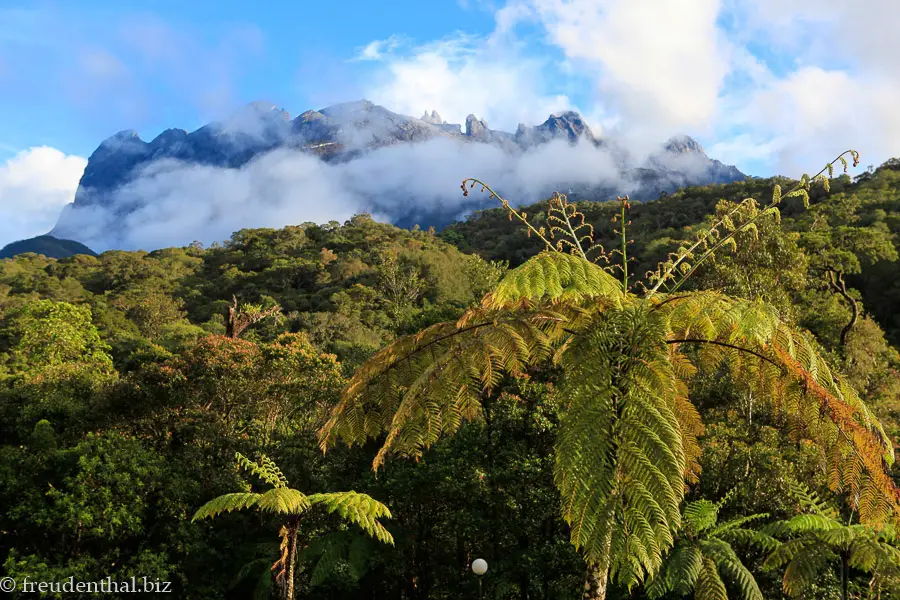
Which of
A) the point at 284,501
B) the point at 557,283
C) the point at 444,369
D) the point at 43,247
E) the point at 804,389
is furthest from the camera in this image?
the point at 43,247

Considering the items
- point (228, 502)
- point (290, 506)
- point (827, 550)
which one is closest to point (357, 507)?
point (290, 506)

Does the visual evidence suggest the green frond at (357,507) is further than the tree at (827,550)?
Yes

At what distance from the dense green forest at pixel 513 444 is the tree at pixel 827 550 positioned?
28mm

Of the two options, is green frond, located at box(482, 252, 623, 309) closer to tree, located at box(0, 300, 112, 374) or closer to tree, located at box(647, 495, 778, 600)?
tree, located at box(647, 495, 778, 600)

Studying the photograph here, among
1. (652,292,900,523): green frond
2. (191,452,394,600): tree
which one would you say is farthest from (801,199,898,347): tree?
(652,292,900,523): green frond

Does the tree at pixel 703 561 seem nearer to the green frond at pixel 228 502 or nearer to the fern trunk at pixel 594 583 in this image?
the fern trunk at pixel 594 583

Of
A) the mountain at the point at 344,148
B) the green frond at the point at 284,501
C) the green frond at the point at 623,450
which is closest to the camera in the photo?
the green frond at the point at 623,450

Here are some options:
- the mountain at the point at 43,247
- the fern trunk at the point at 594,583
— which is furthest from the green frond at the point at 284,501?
the mountain at the point at 43,247

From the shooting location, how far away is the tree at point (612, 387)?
11.1 ft

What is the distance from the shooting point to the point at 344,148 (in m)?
154

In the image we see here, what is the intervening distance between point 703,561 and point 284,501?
519 cm

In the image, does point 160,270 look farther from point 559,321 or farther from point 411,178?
point 411,178

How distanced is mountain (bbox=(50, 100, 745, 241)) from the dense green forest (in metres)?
107

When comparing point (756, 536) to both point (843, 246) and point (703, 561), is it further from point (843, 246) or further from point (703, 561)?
point (843, 246)
